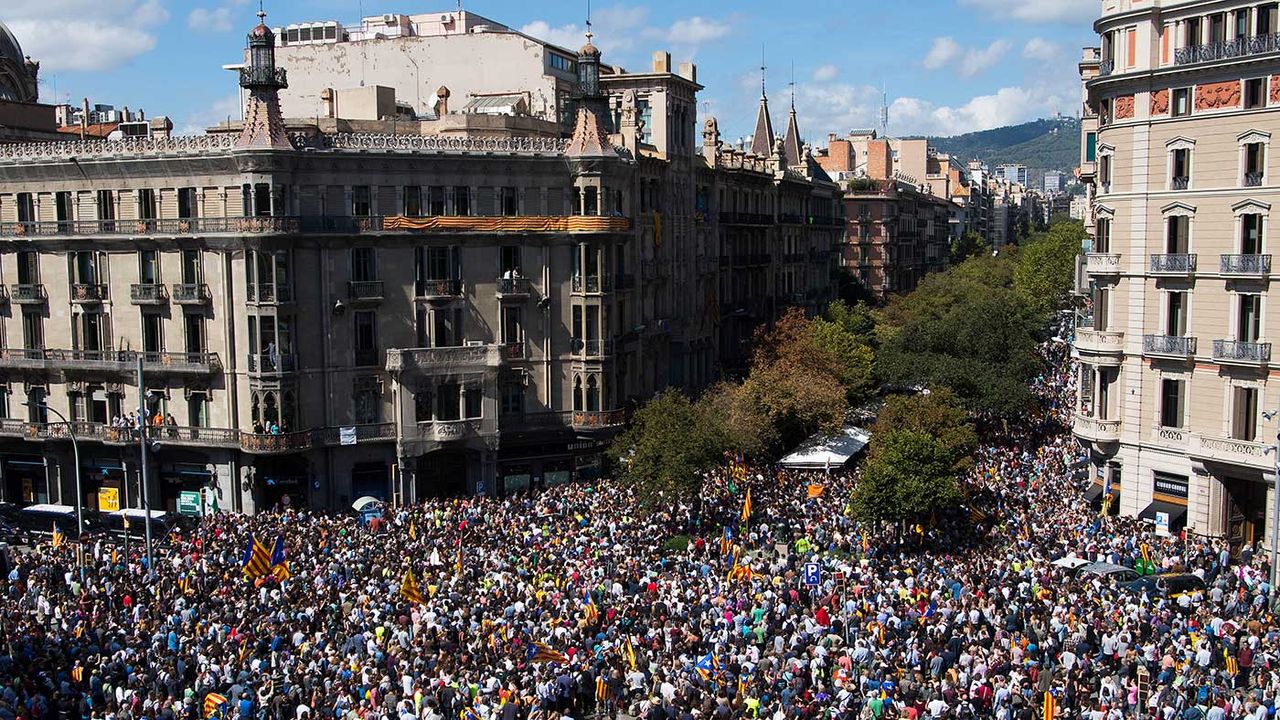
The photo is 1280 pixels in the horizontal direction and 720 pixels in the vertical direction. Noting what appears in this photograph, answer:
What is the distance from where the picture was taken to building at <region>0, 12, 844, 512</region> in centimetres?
5431

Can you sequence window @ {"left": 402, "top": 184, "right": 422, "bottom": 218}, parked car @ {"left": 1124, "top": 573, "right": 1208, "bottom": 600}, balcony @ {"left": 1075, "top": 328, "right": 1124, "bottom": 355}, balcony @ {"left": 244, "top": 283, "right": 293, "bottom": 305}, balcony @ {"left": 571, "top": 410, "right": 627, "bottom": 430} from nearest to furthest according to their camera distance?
parked car @ {"left": 1124, "top": 573, "right": 1208, "bottom": 600} < balcony @ {"left": 1075, "top": 328, "right": 1124, "bottom": 355} < balcony @ {"left": 244, "top": 283, "right": 293, "bottom": 305} < window @ {"left": 402, "top": 184, "right": 422, "bottom": 218} < balcony @ {"left": 571, "top": 410, "right": 627, "bottom": 430}

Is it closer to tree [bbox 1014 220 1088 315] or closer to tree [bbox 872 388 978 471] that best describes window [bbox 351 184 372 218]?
tree [bbox 872 388 978 471]

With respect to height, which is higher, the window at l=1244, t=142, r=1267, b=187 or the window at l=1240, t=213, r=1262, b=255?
the window at l=1244, t=142, r=1267, b=187

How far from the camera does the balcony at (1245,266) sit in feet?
145

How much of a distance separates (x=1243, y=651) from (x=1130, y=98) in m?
23.9

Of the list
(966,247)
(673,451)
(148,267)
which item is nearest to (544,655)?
(673,451)

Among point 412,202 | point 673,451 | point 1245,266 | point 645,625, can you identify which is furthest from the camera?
point 412,202

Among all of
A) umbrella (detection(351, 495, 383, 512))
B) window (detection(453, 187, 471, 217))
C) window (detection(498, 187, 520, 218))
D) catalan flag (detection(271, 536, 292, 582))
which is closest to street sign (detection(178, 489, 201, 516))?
umbrella (detection(351, 495, 383, 512))

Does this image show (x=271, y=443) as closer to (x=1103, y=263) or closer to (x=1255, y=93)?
(x=1103, y=263)

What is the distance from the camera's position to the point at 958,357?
69.2 m

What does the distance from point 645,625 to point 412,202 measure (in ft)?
89.2

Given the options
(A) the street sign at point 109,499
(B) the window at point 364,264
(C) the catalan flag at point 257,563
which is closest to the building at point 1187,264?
(B) the window at point 364,264

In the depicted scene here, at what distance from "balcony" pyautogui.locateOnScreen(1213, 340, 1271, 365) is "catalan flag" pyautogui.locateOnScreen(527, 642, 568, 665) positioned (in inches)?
1041

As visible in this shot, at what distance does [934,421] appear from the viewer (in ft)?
178
